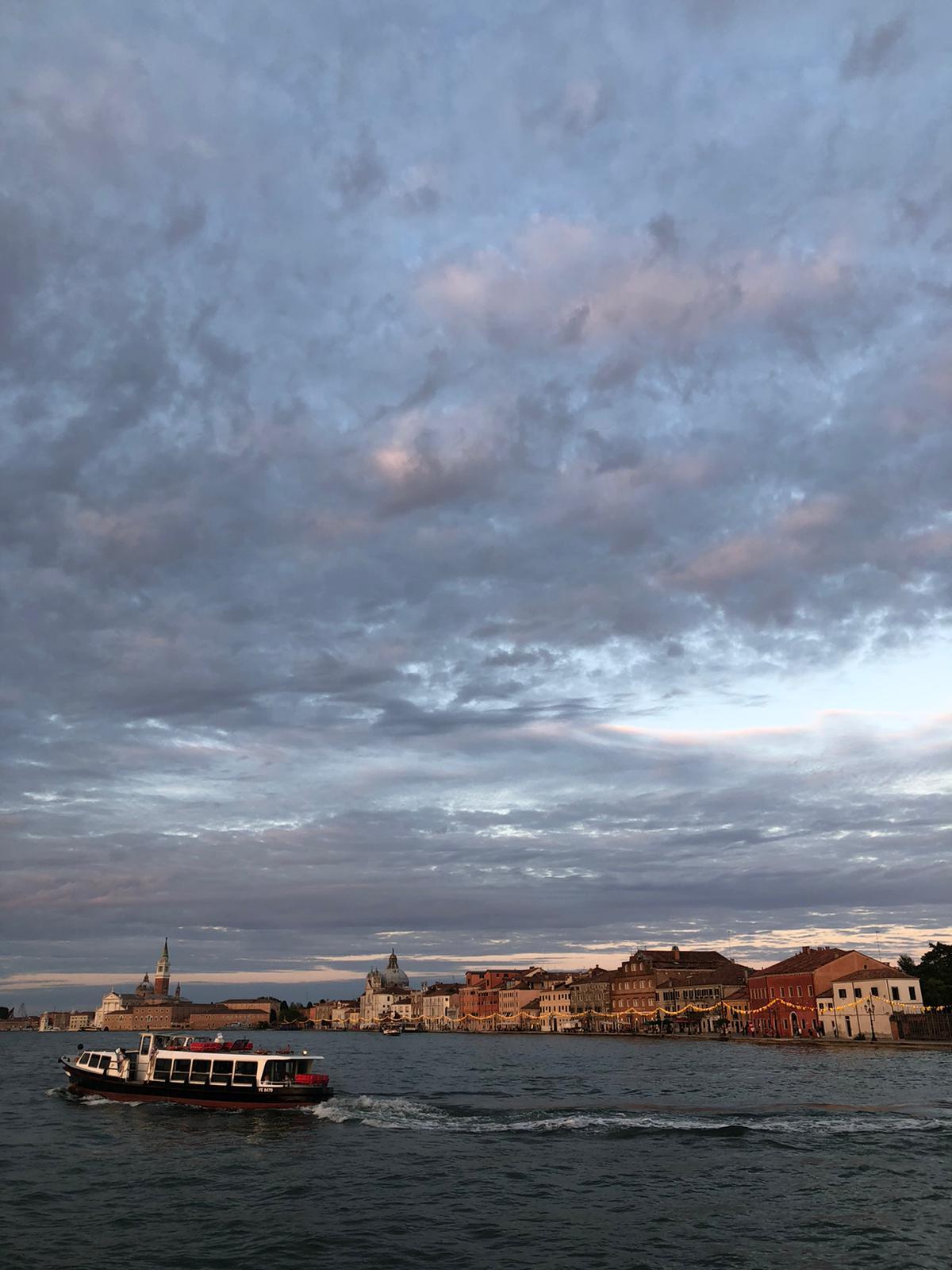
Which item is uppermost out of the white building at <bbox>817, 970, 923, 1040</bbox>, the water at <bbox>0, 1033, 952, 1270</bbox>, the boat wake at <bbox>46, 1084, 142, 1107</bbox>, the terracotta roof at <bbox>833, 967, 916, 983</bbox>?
the terracotta roof at <bbox>833, 967, 916, 983</bbox>

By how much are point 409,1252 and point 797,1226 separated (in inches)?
443

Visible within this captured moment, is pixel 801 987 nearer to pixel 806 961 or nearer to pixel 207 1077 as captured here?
pixel 806 961

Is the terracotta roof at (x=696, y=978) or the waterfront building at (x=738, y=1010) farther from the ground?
the terracotta roof at (x=696, y=978)

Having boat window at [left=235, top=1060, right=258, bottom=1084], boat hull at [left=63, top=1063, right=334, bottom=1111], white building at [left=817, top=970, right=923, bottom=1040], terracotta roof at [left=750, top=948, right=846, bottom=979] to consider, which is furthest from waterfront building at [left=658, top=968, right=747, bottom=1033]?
boat window at [left=235, top=1060, right=258, bottom=1084]

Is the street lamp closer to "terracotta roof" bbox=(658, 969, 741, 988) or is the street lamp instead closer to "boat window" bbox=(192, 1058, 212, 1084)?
"terracotta roof" bbox=(658, 969, 741, 988)

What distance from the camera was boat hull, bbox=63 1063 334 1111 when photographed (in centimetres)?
5722

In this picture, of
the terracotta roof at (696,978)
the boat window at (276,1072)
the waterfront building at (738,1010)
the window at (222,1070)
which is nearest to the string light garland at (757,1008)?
the waterfront building at (738,1010)

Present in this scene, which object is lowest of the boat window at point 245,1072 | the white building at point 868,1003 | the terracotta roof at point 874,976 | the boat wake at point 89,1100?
the boat wake at point 89,1100

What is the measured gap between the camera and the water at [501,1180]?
27.3 metres

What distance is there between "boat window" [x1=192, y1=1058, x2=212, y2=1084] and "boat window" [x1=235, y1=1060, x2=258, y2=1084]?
6.20 ft

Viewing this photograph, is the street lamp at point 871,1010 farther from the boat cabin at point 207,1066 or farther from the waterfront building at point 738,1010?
the boat cabin at point 207,1066

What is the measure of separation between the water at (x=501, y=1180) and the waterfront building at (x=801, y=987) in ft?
200

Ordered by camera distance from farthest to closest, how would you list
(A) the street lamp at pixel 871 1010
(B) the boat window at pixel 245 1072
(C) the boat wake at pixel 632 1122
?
(A) the street lamp at pixel 871 1010 → (B) the boat window at pixel 245 1072 → (C) the boat wake at pixel 632 1122

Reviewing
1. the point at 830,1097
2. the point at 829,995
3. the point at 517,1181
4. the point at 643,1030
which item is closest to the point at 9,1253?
the point at 517,1181
